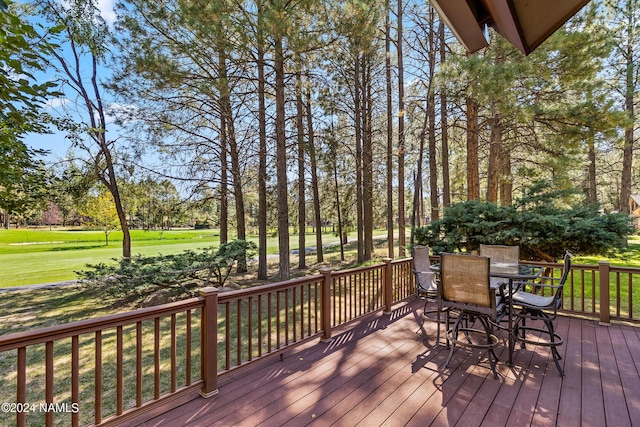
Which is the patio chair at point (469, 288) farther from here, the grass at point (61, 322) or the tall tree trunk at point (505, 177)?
the tall tree trunk at point (505, 177)

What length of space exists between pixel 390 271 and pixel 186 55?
6.18 m

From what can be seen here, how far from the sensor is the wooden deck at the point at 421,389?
219 centimetres

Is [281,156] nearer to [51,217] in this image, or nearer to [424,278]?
[424,278]

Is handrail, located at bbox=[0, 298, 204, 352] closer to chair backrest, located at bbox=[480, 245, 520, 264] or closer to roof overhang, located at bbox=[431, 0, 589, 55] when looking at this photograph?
roof overhang, located at bbox=[431, 0, 589, 55]

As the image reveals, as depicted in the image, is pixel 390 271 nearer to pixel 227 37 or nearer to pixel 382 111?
pixel 227 37

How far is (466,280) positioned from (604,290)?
277cm

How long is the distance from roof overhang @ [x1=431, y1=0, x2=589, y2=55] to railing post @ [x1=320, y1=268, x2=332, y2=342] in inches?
108

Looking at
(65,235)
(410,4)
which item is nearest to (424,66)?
(410,4)

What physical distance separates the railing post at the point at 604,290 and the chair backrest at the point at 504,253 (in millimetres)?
1021

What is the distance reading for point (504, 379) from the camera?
2.74 metres

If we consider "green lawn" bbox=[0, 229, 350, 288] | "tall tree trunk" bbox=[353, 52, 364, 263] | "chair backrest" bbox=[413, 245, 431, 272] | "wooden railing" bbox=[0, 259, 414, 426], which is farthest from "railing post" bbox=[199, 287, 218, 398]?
"tall tree trunk" bbox=[353, 52, 364, 263]

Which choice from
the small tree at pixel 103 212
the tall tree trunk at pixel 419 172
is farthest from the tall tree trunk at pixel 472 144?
the small tree at pixel 103 212

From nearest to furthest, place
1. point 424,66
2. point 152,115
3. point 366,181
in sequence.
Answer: point 152,115
point 424,66
point 366,181

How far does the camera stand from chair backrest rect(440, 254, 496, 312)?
2.86m
